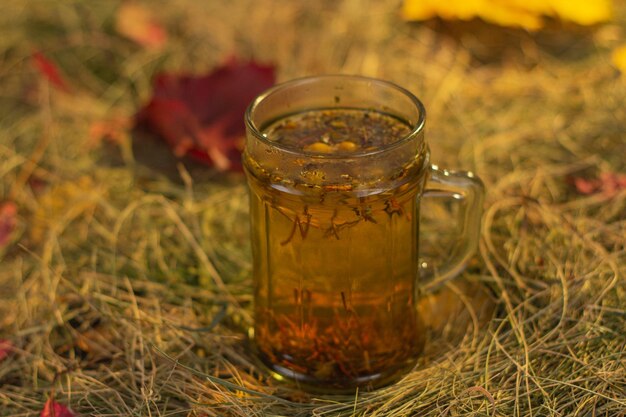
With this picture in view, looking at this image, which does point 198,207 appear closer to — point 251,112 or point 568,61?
point 251,112

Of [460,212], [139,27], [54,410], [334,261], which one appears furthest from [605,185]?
[139,27]


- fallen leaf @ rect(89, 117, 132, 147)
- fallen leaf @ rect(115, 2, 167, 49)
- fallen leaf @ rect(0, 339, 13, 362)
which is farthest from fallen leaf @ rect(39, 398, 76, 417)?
fallen leaf @ rect(115, 2, 167, 49)

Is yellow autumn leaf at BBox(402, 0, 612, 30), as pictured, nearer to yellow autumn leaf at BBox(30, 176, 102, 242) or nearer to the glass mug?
the glass mug

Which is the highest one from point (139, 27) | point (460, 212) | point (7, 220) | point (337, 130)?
point (337, 130)

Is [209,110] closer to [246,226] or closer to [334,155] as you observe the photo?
[246,226]

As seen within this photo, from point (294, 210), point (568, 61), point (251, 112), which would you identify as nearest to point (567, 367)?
point (294, 210)
